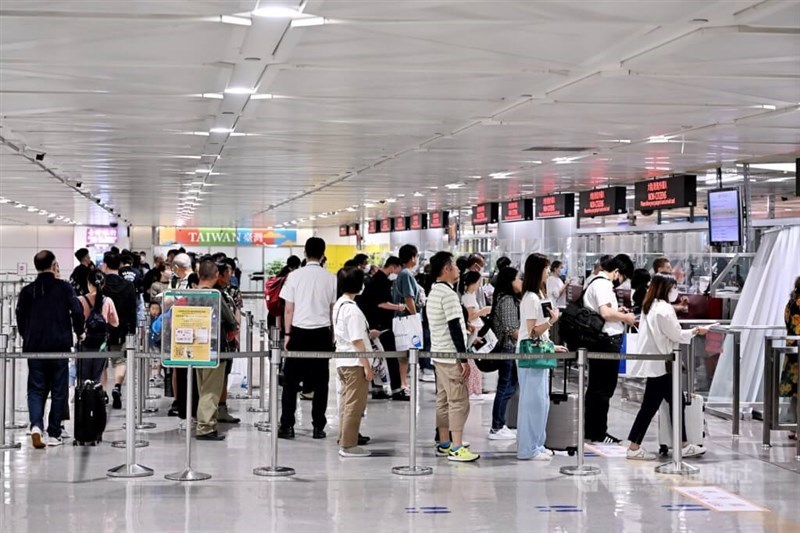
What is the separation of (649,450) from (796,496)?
7.47ft

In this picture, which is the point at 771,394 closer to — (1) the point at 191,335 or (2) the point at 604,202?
(1) the point at 191,335

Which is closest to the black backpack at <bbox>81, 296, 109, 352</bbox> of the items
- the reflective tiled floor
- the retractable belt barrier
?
the reflective tiled floor

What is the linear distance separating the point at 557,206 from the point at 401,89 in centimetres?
1449

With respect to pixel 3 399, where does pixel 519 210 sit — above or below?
above

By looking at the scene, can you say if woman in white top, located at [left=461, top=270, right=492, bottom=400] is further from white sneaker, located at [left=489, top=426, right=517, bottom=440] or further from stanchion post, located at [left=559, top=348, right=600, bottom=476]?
stanchion post, located at [left=559, top=348, right=600, bottom=476]

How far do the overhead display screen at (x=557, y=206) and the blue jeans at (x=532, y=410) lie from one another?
13.8 metres

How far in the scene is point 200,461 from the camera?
10297mm

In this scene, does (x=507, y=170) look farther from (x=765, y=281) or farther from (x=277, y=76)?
(x=277, y=76)

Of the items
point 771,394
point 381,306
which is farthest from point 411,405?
point 381,306

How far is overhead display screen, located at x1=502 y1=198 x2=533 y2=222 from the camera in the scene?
2641 cm

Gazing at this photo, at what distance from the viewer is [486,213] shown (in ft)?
94.9

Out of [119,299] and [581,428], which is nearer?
[581,428]

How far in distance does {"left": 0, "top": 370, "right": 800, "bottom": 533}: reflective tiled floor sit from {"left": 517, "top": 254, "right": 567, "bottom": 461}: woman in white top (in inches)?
8.5

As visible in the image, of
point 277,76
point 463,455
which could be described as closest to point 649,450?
point 463,455
